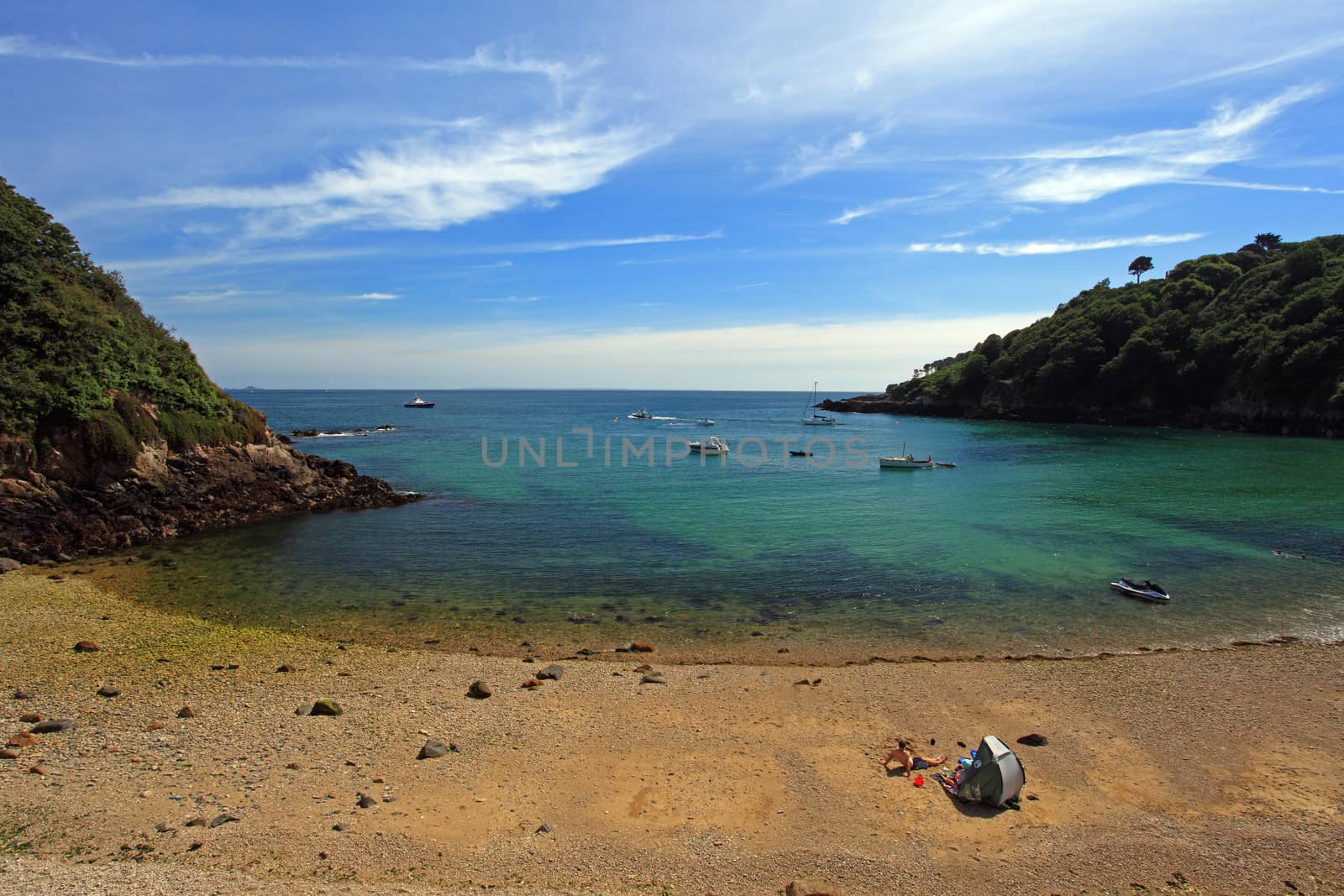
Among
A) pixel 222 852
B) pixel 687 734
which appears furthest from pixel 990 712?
pixel 222 852

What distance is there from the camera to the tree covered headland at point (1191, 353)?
237ft

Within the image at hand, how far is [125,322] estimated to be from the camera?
27.7m

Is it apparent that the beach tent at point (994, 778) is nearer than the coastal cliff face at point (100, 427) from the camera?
Yes

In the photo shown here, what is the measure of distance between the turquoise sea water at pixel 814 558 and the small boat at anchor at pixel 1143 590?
35cm

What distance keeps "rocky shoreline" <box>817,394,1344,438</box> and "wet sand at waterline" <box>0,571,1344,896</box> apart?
78.3 meters

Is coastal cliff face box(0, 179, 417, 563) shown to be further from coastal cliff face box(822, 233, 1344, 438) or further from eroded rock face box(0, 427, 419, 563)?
coastal cliff face box(822, 233, 1344, 438)

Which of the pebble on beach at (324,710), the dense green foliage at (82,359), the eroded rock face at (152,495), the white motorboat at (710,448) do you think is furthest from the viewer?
the white motorboat at (710,448)

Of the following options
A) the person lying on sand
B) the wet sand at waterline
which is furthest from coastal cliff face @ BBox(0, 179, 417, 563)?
the person lying on sand

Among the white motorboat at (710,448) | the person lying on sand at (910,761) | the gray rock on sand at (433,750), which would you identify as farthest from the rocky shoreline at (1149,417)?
the gray rock on sand at (433,750)

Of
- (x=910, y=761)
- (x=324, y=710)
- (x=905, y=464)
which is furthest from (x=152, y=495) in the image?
(x=905, y=464)

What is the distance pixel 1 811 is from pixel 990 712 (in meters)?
13.2

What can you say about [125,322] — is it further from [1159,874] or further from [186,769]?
[1159,874]

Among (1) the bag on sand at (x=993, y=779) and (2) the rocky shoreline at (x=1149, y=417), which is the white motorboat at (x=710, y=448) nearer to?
(1) the bag on sand at (x=993, y=779)

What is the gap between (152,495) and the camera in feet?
80.9
